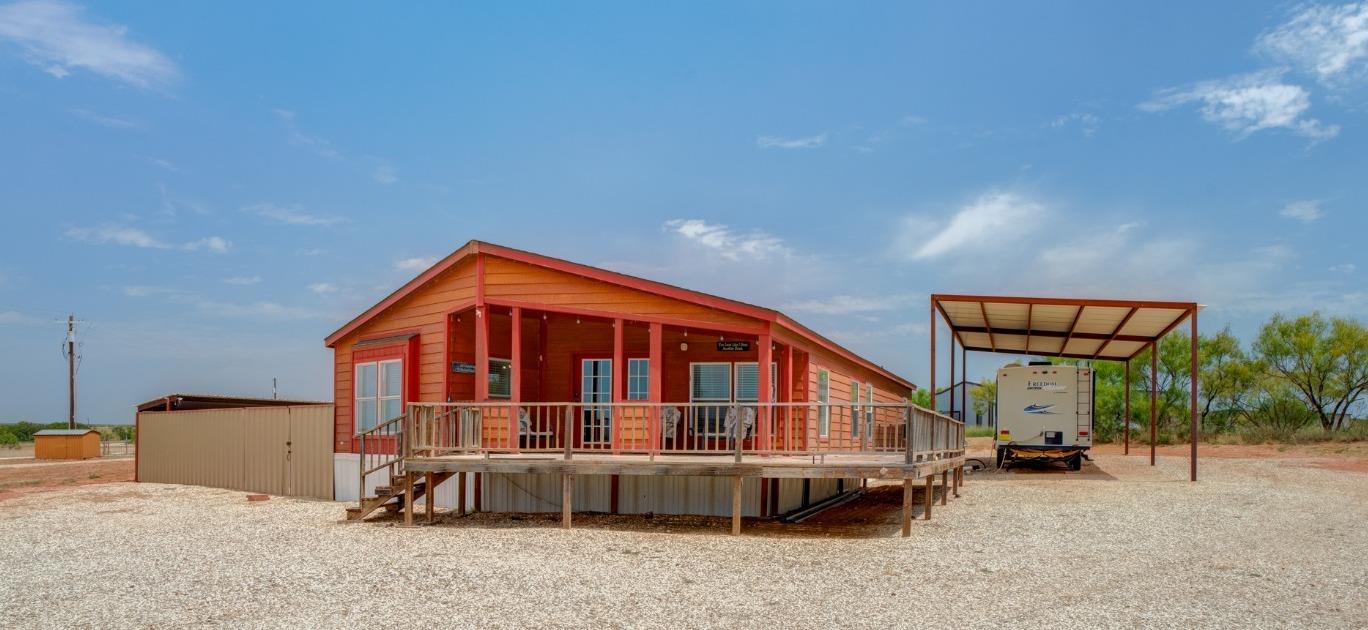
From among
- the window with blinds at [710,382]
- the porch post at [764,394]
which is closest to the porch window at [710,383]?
the window with blinds at [710,382]

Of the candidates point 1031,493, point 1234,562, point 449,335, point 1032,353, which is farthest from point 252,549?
point 1032,353

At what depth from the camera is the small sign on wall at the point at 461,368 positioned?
16.4 metres

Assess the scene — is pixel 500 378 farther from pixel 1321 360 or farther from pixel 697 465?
pixel 1321 360

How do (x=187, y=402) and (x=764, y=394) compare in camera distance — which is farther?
(x=187, y=402)

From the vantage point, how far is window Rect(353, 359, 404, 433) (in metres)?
17.2

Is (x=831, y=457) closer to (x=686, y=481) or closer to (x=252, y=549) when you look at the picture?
(x=686, y=481)

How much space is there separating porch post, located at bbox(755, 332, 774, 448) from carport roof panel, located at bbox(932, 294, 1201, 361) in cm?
677

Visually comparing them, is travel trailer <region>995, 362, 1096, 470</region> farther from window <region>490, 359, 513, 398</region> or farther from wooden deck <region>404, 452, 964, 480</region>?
window <region>490, 359, 513, 398</region>

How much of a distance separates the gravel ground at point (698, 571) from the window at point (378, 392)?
7.42 ft

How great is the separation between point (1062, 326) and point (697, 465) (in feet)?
45.6

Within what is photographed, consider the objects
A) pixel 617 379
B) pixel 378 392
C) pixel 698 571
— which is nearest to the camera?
pixel 698 571


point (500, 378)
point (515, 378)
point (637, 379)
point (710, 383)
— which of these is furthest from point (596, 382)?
point (515, 378)

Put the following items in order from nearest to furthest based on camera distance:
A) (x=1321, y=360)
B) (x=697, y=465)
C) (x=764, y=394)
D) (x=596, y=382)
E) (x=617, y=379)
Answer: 1. (x=697, y=465)
2. (x=764, y=394)
3. (x=617, y=379)
4. (x=596, y=382)
5. (x=1321, y=360)

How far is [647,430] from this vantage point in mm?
15094
